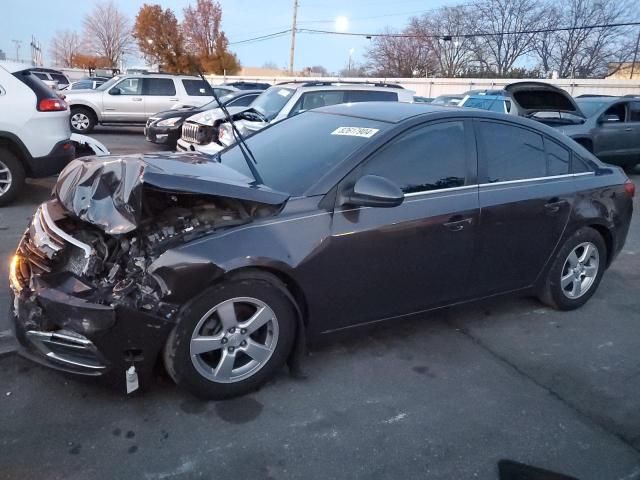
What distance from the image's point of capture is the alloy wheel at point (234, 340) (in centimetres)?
271

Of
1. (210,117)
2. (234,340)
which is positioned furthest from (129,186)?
(210,117)

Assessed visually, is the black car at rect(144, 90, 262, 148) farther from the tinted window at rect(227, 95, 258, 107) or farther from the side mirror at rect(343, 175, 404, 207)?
the side mirror at rect(343, 175, 404, 207)

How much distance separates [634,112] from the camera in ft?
38.1

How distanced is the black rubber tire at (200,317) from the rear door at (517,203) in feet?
4.86

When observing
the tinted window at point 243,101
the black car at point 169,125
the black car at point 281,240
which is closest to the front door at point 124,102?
the black car at point 169,125

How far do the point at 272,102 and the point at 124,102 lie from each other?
7.50 metres

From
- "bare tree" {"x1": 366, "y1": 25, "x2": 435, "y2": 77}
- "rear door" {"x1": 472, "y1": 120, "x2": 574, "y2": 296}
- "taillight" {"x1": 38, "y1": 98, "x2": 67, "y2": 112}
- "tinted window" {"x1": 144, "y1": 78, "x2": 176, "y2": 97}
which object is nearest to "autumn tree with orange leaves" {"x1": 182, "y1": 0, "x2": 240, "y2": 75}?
"bare tree" {"x1": 366, "y1": 25, "x2": 435, "y2": 77}

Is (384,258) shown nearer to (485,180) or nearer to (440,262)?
(440,262)

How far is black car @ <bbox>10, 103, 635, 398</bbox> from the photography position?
2.58 m

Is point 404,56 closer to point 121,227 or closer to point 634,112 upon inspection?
point 634,112

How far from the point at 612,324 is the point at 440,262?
1.79 meters

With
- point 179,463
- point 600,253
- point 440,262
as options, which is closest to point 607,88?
point 600,253

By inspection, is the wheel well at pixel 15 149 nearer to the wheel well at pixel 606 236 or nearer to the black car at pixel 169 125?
the black car at pixel 169 125

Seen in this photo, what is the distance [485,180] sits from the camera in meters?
3.56
